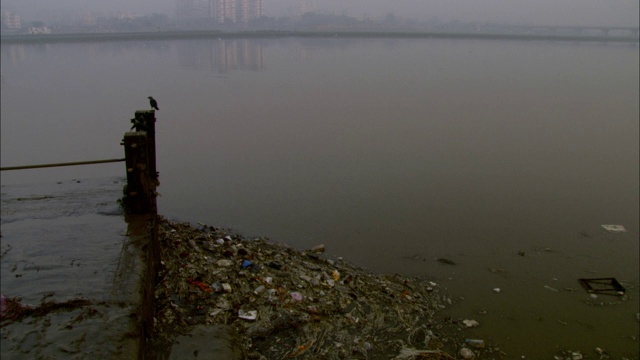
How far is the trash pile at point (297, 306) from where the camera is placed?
4.64 metres

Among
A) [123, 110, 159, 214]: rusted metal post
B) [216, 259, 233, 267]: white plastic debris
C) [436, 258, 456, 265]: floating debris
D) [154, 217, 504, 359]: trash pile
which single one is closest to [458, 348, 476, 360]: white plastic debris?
[154, 217, 504, 359]: trash pile

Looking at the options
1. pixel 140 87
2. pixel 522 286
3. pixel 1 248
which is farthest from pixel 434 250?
pixel 140 87

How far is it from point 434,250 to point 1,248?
220 inches

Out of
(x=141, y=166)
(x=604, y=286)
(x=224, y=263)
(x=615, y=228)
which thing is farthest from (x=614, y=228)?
(x=141, y=166)

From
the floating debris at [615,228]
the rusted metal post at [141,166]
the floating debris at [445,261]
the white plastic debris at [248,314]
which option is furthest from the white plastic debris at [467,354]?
the floating debris at [615,228]

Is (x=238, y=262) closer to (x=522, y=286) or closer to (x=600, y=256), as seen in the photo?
(x=522, y=286)

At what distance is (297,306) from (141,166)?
2212mm

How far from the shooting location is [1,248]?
5262mm

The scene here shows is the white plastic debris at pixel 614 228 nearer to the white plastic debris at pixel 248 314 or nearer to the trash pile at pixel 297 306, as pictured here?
the trash pile at pixel 297 306

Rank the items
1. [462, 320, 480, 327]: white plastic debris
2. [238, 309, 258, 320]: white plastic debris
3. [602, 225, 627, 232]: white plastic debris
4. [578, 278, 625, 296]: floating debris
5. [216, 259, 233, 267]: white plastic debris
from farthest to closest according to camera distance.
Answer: [602, 225, 627, 232]: white plastic debris → [578, 278, 625, 296]: floating debris → [216, 259, 233, 267]: white plastic debris → [462, 320, 480, 327]: white plastic debris → [238, 309, 258, 320]: white plastic debris

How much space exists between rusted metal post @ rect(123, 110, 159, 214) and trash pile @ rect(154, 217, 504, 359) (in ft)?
2.27

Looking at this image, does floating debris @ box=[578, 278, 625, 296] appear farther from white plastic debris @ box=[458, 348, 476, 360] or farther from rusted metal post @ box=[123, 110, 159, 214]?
rusted metal post @ box=[123, 110, 159, 214]

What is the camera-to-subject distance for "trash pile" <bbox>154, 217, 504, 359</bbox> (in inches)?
183

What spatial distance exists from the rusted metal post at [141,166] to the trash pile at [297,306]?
691mm
